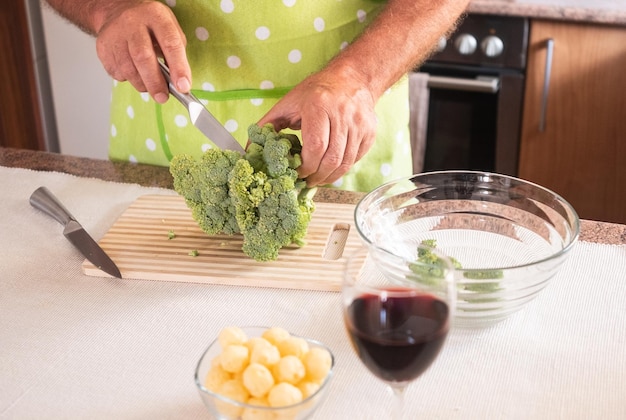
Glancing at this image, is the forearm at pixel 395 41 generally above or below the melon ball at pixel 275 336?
above

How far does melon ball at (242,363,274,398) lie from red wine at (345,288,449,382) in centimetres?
9

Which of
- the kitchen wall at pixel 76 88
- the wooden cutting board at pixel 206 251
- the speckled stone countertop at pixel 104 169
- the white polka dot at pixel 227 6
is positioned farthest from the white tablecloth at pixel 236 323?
the kitchen wall at pixel 76 88

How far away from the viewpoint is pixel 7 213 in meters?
1.34

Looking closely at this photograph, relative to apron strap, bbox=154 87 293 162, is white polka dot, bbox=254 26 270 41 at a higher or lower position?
higher

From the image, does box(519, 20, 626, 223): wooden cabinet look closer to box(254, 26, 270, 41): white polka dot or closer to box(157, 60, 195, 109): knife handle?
box(254, 26, 270, 41): white polka dot

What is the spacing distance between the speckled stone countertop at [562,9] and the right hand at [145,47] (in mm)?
1126

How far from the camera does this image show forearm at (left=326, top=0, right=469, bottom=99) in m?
1.33

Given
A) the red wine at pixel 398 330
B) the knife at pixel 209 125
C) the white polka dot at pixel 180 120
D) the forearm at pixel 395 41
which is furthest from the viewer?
the white polka dot at pixel 180 120

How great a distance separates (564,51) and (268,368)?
1.73 meters

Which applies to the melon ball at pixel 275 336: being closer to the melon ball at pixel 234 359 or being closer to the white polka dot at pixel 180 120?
the melon ball at pixel 234 359

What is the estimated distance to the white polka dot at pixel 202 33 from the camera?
1.47 meters

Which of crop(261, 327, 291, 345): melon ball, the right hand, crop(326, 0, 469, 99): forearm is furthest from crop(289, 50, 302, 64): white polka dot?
crop(261, 327, 291, 345): melon ball

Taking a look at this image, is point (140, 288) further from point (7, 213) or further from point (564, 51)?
point (564, 51)

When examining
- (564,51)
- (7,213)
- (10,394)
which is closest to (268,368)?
(10,394)
